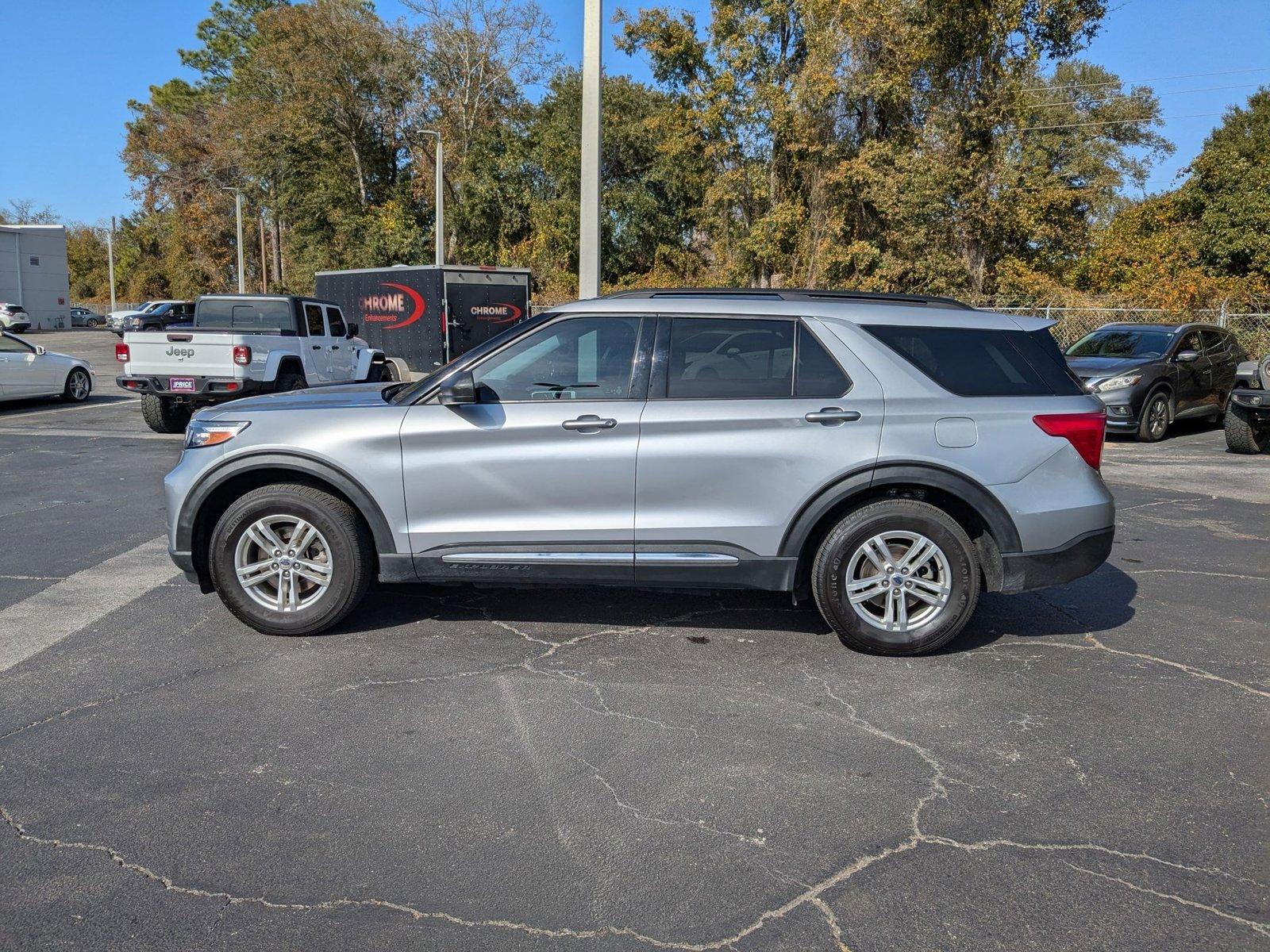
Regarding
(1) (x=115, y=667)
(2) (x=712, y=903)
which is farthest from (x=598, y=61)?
(2) (x=712, y=903)

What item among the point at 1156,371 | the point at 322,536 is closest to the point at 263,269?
the point at 1156,371

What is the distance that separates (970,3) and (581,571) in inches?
939

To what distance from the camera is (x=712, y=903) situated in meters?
3.11

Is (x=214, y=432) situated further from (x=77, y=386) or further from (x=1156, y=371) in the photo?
(x=77, y=386)

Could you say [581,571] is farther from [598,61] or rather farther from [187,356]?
[187,356]

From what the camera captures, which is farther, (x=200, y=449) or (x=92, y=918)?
(x=200, y=449)

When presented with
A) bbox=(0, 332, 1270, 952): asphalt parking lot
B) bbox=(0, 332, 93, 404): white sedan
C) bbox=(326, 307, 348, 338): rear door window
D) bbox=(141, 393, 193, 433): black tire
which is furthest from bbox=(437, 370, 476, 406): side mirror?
bbox=(0, 332, 93, 404): white sedan

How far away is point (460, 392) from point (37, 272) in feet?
228

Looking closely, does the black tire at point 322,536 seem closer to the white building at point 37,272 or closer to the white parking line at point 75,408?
the white parking line at point 75,408

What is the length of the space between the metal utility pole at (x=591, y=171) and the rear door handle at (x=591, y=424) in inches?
247

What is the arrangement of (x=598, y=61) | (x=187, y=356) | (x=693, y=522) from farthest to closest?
(x=187, y=356) → (x=598, y=61) → (x=693, y=522)

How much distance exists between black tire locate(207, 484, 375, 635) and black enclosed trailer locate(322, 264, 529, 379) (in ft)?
57.3

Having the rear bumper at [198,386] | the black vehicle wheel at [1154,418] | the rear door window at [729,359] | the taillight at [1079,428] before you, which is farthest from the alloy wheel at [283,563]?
the black vehicle wheel at [1154,418]

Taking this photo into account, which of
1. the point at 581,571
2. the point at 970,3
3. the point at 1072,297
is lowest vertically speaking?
the point at 581,571
